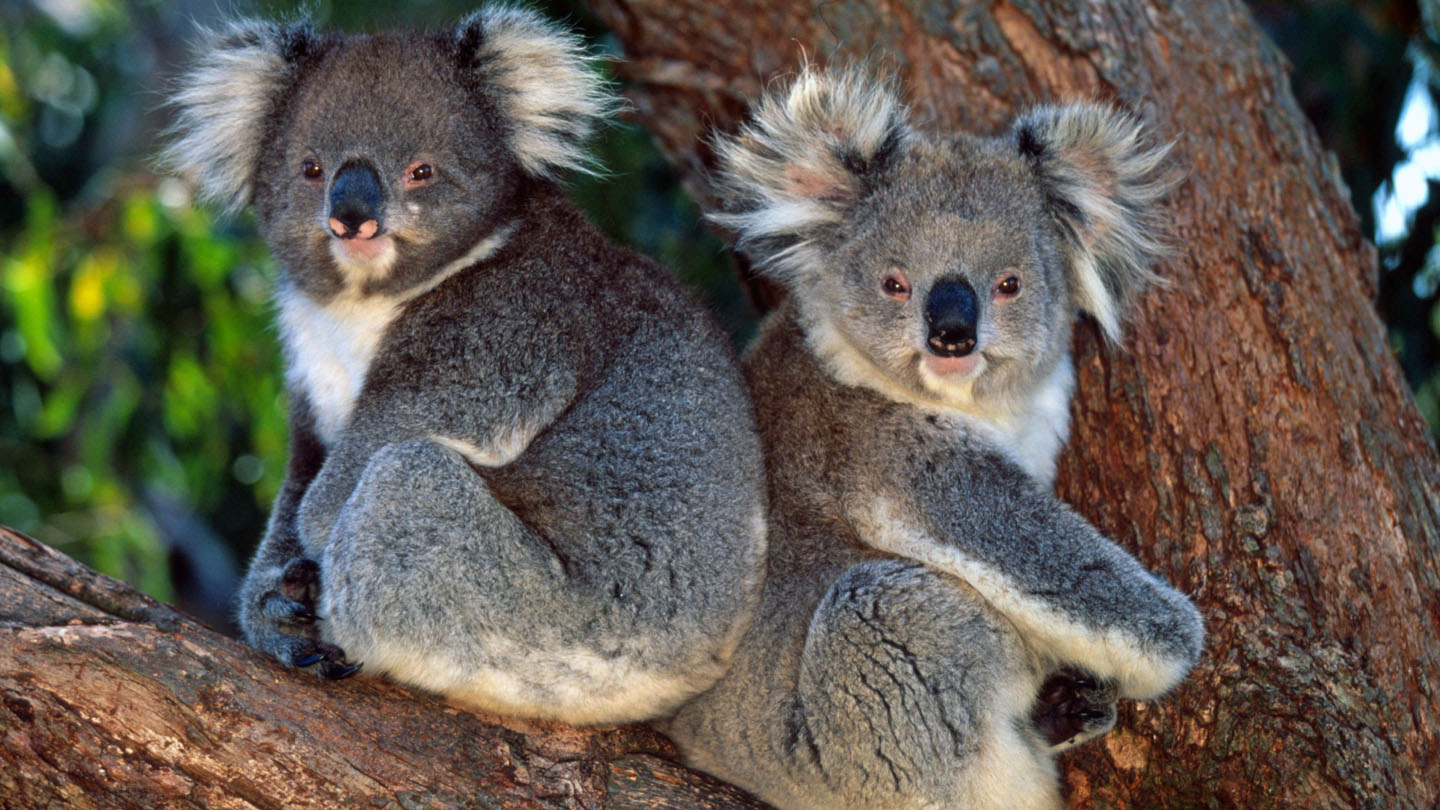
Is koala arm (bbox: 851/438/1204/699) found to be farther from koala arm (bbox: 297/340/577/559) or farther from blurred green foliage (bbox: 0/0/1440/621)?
blurred green foliage (bbox: 0/0/1440/621)

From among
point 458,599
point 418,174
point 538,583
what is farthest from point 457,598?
point 418,174

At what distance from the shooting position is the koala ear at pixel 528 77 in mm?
3725

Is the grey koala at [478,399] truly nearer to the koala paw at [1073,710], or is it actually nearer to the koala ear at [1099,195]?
the koala paw at [1073,710]

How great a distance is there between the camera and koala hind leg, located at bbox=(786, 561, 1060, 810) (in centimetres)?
325

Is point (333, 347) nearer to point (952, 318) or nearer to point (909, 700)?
point (952, 318)

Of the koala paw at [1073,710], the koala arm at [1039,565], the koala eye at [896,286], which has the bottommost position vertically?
the koala paw at [1073,710]

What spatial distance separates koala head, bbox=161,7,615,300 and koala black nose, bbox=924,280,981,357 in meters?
1.12

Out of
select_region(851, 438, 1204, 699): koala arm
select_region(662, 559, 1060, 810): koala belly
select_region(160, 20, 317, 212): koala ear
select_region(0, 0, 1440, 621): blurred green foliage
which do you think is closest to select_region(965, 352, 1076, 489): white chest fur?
select_region(851, 438, 1204, 699): koala arm

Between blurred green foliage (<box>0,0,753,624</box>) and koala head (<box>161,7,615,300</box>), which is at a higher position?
koala head (<box>161,7,615,300</box>)

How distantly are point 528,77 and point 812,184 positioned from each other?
0.84m

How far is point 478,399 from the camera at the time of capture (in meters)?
3.38

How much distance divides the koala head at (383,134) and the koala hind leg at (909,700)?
1405 mm

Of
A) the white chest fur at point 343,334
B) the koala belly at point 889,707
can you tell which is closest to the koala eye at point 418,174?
the white chest fur at point 343,334

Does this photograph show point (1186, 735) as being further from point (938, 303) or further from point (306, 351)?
point (306, 351)
